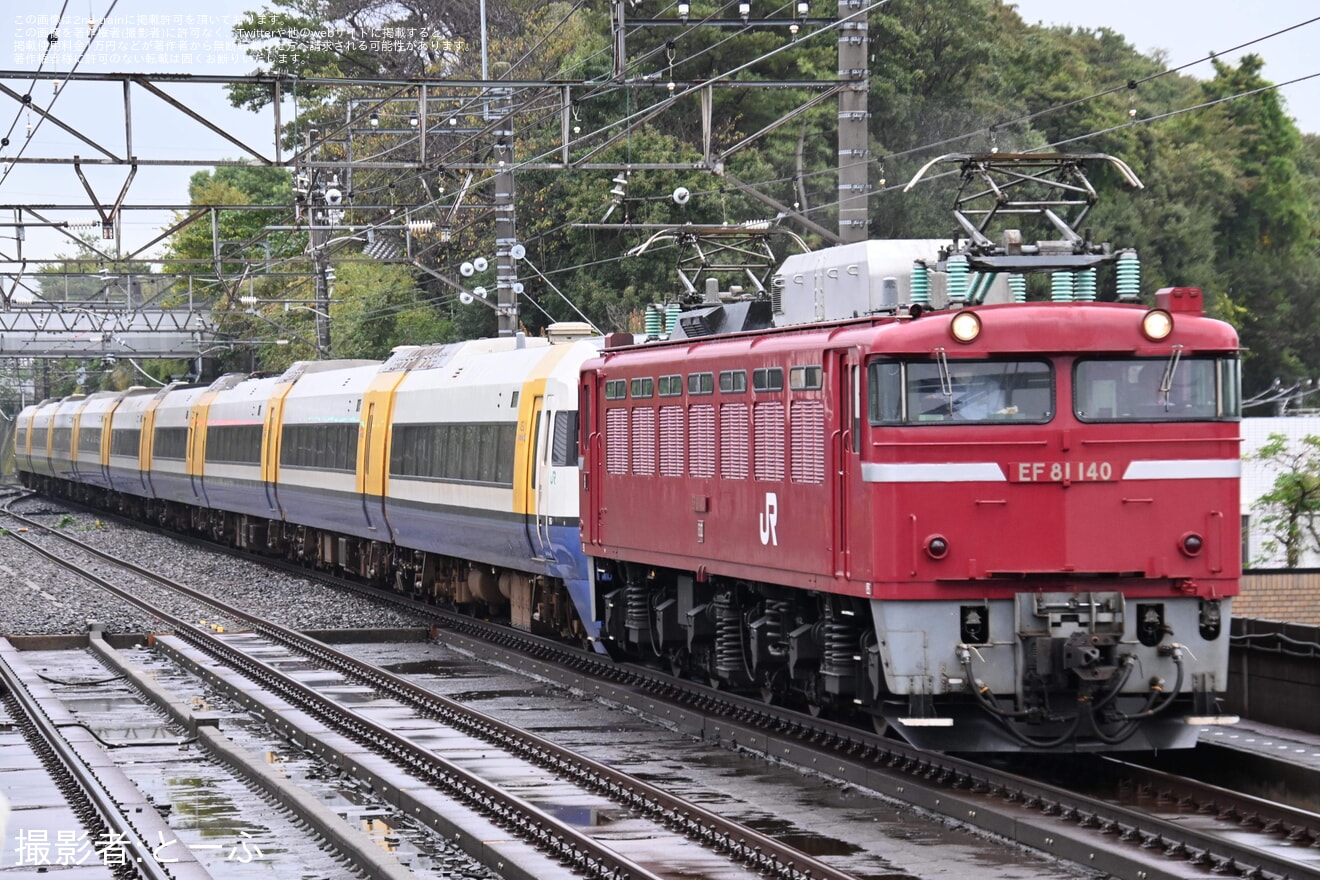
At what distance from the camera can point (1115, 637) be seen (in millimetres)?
12102

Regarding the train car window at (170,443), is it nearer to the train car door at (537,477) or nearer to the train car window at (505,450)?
the train car window at (505,450)

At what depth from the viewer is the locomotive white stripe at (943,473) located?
12.3 metres

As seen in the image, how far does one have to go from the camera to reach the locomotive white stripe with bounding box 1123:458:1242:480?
12.4m

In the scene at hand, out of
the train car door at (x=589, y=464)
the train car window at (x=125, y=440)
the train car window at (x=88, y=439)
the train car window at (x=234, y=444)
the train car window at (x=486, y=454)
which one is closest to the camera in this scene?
the train car door at (x=589, y=464)

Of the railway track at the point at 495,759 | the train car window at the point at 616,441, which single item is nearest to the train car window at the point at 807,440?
the railway track at the point at 495,759

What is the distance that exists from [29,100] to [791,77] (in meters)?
35.3

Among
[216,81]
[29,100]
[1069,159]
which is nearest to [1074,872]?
[1069,159]

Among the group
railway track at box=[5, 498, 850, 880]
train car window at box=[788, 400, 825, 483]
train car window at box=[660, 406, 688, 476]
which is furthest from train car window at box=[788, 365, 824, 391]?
railway track at box=[5, 498, 850, 880]

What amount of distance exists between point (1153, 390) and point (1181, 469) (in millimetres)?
507

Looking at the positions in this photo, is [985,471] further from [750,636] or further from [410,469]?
[410,469]

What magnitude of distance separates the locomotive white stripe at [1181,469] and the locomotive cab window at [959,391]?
24.2 inches

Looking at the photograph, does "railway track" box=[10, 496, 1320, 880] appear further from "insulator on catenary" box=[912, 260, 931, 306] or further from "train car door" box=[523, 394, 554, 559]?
"train car door" box=[523, 394, 554, 559]

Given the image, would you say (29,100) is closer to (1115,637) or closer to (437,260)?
(1115,637)

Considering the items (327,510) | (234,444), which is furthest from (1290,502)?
(234,444)
